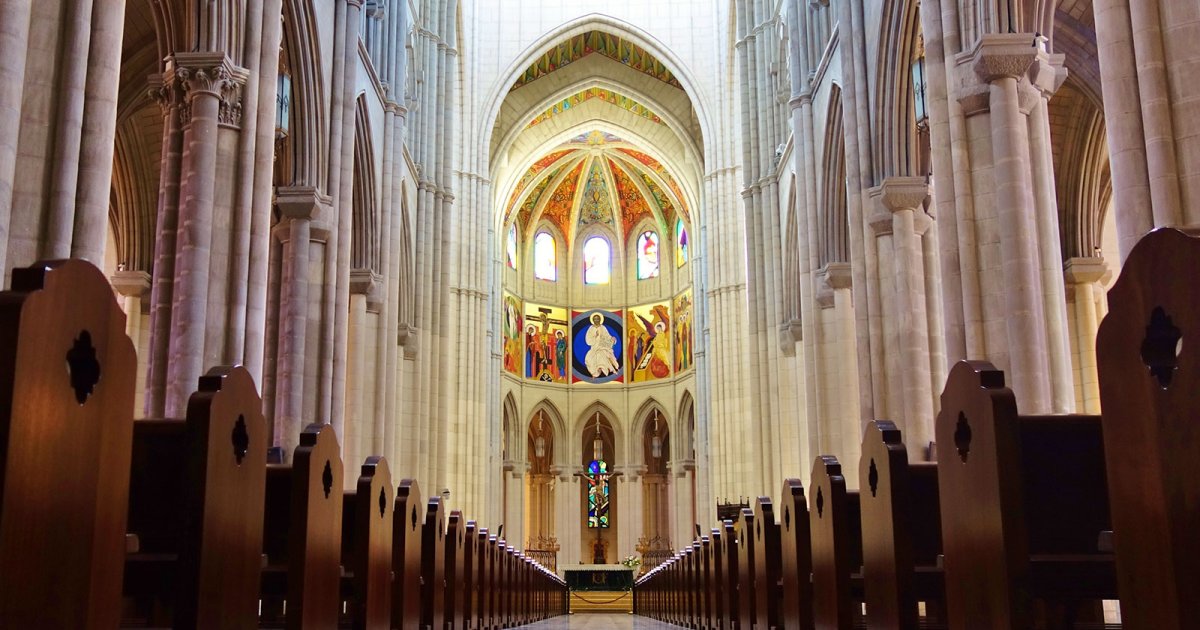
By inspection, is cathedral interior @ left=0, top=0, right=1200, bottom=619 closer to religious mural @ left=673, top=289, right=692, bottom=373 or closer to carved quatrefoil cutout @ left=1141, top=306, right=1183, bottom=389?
religious mural @ left=673, top=289, right=692, bottom=373

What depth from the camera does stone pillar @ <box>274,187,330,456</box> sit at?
1296cm

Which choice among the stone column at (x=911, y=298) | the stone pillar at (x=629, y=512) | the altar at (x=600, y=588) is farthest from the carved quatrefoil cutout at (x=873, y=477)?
the stone pillar at (x=629, y=512)

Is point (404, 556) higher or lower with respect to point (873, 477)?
lower

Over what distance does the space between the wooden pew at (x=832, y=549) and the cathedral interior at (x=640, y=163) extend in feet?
10.0

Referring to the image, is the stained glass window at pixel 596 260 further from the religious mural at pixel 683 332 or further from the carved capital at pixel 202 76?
the carved capital at pixel 202 76

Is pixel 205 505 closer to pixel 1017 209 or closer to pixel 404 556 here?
pixel 404 556

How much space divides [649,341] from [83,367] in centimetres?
3973

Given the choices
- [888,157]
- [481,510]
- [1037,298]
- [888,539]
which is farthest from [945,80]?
[481,510]

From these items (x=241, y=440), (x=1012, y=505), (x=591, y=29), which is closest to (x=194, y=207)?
(x=241, y=440)

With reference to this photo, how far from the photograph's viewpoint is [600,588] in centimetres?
3306

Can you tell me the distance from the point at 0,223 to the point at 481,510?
2195cm

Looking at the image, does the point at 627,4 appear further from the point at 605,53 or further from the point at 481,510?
the point at 481,510

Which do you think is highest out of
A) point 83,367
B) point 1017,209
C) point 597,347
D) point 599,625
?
point 597,347

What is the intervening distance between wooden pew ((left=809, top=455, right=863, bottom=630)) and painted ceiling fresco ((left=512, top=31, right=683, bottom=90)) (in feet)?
94.7
